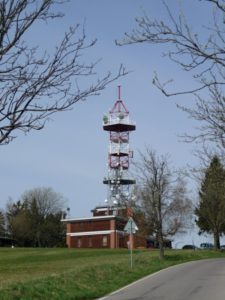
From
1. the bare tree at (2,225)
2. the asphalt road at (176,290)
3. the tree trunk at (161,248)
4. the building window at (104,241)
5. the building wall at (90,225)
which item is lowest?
the asphalt road at (176,290)

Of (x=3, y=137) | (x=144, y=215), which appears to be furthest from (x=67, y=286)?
(x=144, y=215)

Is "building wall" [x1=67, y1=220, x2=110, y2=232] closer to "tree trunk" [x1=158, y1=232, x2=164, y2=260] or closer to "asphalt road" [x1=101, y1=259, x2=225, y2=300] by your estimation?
"tree trunk" [x1=158, y1=232, x2=164, y2=260]

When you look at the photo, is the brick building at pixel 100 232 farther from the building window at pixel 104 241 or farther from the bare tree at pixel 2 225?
the bare tree at pixel 2 225

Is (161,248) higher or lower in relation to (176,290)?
higher

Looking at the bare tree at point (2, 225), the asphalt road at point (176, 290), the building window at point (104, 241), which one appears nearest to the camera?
the asphalt road at point (176, 290)

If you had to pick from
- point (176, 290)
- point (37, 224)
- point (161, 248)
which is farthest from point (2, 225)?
point (176, 290)

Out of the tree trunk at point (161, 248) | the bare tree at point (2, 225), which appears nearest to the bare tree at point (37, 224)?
the bare tree at point (2, 225)

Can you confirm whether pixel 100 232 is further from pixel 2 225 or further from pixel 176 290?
pixel 176 290

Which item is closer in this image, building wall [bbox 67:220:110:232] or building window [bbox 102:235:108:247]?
building wall [bbox 67:220:110:232]

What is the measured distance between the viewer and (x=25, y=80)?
9.96m

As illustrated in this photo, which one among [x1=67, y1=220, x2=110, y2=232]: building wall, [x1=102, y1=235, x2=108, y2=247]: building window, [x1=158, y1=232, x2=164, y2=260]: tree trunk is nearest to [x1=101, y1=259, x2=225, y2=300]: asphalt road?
[x1=158, y1=232, x2=164, y2=260]: tree trunk

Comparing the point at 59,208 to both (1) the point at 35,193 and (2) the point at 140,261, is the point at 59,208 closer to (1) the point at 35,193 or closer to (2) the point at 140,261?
(1) the point at 35,193

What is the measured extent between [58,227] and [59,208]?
33.6ft

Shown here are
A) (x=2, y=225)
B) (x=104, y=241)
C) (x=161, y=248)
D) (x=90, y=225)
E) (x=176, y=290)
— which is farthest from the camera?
(x=2, y=225)
